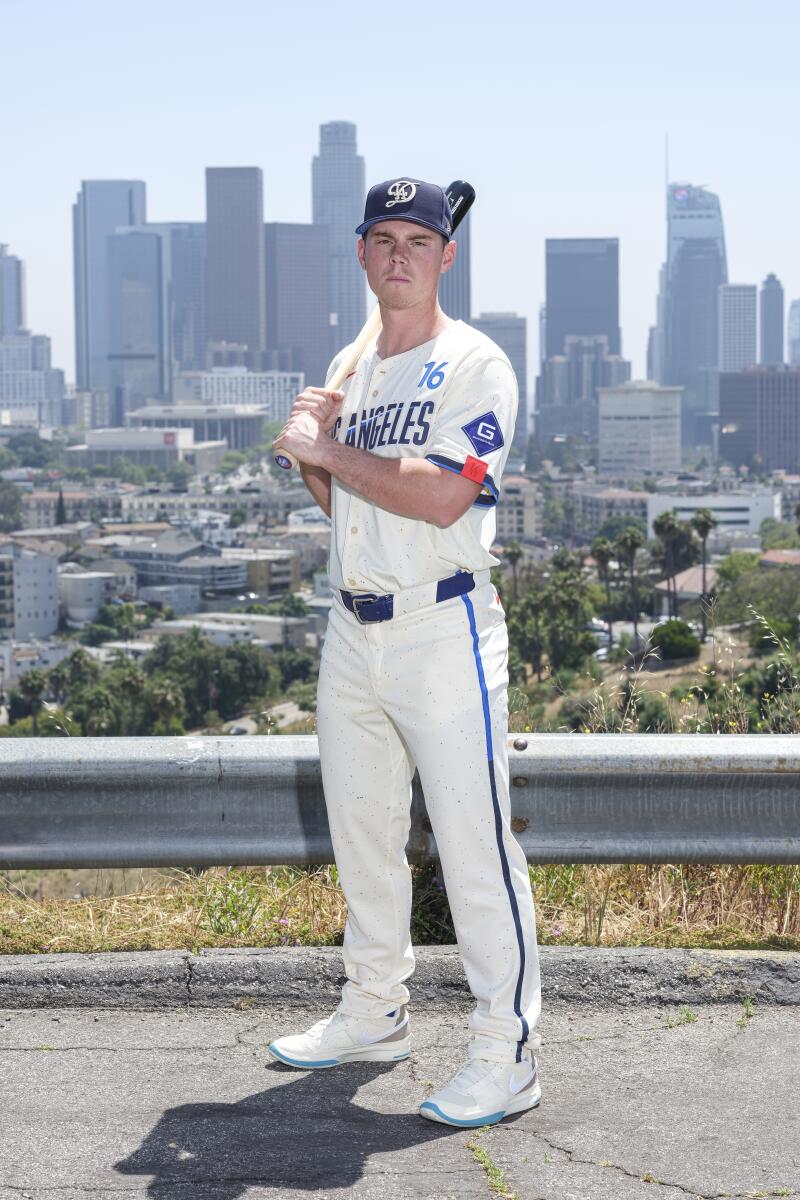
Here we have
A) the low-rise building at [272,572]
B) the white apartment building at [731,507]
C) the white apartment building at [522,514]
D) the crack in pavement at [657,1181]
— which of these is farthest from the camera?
the white apartment building at [522,514]

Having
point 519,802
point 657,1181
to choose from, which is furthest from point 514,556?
point 657,1181

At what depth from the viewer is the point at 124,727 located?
52031 mm

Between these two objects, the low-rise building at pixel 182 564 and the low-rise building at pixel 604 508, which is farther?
the low-rise building at pixel 604 508

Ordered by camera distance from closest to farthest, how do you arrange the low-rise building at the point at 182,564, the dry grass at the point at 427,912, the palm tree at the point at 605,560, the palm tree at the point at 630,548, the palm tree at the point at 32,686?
the dry grass at the point at 427,912, the palm tree at the point at 32,686, the palm tree at the point at 630,548, the palm tree at the point at 605,560, the low-rise building at the point at 182,564

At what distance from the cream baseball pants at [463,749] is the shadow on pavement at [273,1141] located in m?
0.25

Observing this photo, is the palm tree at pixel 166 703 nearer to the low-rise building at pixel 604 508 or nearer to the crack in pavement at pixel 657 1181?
the crack in pavement at pixel 657 1181

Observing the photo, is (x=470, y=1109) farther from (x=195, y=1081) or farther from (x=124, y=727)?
(x=124, y=727)

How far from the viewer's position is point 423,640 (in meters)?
2.98

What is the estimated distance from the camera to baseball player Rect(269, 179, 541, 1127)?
9.70 ft

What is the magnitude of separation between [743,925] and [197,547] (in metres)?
112

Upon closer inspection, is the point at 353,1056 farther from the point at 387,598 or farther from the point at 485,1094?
the point at 387,598

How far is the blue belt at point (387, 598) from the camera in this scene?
2.99 metres

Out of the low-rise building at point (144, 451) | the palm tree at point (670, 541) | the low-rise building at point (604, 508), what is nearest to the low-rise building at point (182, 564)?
the low-rise building at point (604, 508)

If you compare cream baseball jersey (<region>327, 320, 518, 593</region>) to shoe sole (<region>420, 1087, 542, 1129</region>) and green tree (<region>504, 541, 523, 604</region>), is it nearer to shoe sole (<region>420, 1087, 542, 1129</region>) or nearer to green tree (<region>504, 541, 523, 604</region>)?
shoe sole (<region>420, 1087, 542, 1129</region>)
